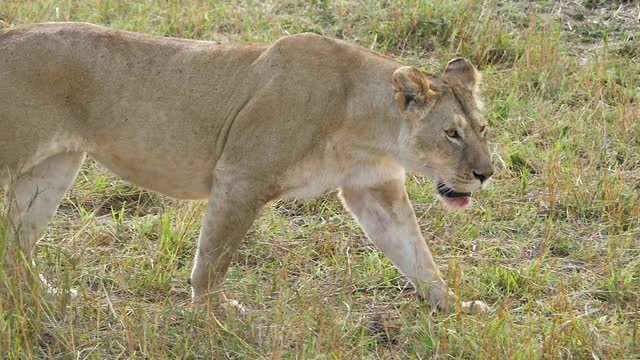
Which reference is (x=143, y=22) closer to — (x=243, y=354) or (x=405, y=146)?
(x=405, y=146)

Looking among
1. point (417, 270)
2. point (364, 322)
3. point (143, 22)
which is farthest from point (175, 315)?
point (143, 22)

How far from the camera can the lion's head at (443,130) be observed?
177 inches

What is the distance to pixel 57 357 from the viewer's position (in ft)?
13.0

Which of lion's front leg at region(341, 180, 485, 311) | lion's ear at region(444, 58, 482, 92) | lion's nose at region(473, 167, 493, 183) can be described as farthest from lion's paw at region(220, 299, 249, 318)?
lion's ear at region(444, 58, 482, 92)

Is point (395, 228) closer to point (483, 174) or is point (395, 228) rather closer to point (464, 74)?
point (483, 174)

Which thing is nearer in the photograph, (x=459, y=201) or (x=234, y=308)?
(x=234, y=308)

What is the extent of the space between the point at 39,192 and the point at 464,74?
5.38 ft

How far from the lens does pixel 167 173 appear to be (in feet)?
15.4

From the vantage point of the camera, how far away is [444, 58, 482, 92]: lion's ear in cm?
469

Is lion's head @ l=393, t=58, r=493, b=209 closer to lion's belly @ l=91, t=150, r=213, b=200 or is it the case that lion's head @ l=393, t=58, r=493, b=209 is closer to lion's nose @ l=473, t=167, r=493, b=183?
lion's nose @ l=473, t=167, r=493, b=183

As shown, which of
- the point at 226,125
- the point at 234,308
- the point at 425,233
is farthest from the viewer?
the point at 425,233

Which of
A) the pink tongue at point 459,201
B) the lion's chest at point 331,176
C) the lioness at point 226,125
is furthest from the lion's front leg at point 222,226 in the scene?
the pink tongue at point 459,201

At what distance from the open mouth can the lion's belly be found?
2.81 feet

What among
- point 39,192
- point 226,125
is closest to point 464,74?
point 226,125
